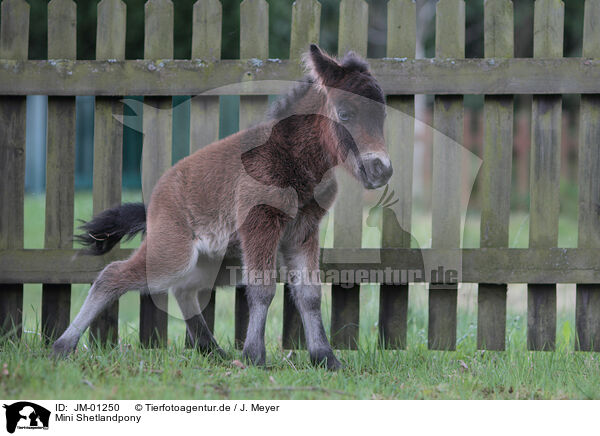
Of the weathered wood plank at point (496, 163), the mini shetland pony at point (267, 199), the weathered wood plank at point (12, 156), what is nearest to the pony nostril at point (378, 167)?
the mini shetland pony at point (267, 199)

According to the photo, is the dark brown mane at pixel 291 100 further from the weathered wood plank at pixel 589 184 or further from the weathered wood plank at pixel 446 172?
the weathered wood plank at pixel 589 184

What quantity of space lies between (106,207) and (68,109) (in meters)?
0.70

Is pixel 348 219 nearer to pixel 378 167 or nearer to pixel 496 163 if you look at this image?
pixel 378 167

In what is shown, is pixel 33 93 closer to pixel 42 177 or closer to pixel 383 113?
pixel 383 113

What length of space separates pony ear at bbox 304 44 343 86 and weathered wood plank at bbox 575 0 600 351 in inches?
68.7

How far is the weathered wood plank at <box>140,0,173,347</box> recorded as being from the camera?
4.09 metres

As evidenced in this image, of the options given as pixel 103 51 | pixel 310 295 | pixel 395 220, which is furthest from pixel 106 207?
pixel 395 220

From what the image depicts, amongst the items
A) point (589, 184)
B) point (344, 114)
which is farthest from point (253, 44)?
point (589, 184)

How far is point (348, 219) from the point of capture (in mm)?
4145

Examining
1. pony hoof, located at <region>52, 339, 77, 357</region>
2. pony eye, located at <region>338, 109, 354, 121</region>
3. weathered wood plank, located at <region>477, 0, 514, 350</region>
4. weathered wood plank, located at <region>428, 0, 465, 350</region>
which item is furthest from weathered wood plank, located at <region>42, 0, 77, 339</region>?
weathered wood plank, located at <region>477, 0, 514, 350</region>

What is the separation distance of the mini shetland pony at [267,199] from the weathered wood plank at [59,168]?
1.52 feet

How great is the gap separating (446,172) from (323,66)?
121cm

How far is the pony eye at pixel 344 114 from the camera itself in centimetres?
342
